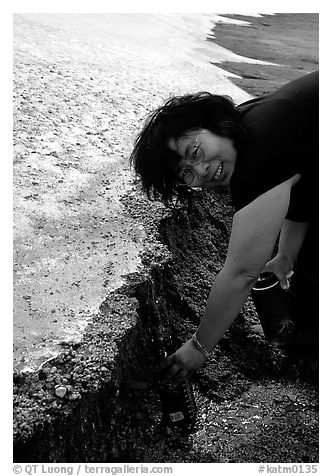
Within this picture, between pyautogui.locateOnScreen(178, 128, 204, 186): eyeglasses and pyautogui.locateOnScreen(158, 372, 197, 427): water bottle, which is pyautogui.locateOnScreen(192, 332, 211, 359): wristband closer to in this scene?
pyautogui.locateOnScreen(158, 372, 197, 427): water bottle

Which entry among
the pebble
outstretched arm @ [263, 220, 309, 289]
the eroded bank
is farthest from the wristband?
outstretched arm @ [263, 220, 309, 289]

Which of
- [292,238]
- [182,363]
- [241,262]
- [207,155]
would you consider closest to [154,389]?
[182,363]

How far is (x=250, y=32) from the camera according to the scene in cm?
660

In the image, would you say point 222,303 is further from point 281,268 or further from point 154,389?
point 281,268

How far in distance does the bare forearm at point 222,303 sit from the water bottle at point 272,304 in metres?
0.51

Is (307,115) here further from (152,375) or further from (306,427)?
(306,427)

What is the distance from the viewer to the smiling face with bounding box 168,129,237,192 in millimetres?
2012

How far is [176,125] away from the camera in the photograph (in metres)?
2.06

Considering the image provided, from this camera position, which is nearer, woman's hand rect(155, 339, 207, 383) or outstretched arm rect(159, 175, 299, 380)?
outstretched arm rect(159, 175, 299, 380)

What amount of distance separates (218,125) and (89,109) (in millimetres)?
1622

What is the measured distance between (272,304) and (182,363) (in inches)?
21.9

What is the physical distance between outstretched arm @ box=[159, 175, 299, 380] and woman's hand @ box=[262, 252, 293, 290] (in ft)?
1.98

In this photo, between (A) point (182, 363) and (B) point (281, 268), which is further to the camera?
(B) point (281, 268)

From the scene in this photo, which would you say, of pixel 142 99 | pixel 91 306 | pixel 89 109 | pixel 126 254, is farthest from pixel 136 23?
pixel 91 306
